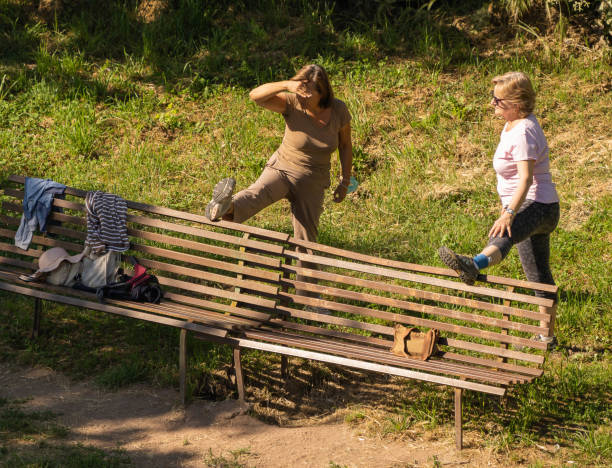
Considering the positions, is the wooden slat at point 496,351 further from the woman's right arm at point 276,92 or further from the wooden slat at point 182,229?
the woman's right arm at point 276,92

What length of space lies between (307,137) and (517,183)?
1.65 metres

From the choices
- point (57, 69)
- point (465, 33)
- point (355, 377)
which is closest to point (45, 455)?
point (355, 377)

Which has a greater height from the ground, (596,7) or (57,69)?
(596,7)

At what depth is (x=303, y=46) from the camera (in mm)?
10883

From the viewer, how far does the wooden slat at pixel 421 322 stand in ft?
16.5

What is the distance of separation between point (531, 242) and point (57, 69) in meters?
7.47

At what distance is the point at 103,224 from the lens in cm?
600

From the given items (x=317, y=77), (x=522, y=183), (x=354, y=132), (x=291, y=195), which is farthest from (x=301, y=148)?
(x=354, y=132)

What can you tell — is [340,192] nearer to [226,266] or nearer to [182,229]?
[226,266]

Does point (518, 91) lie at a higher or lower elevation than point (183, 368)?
higher

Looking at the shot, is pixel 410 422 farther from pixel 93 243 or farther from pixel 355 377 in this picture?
pixel 93 243

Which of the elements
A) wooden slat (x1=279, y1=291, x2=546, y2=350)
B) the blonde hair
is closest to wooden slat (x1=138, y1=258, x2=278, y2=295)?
wooden slat (x1=279, y1=291, x2=546, y2=350)

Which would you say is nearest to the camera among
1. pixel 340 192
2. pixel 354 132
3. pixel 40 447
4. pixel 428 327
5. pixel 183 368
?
pixel 40 447

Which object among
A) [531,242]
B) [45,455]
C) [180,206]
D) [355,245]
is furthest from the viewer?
[180,206]
